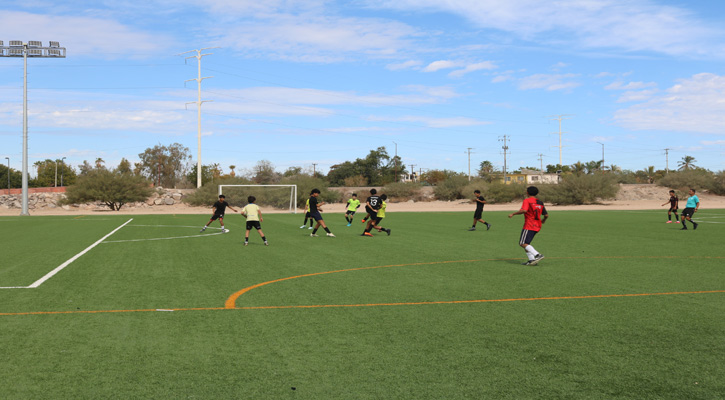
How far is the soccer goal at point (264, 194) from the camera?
174 feet

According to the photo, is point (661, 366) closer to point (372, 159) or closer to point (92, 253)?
point (92, 253)

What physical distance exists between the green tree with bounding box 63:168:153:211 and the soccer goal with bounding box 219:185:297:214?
9.86 m

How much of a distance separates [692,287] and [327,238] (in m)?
12.9

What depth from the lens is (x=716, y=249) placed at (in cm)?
1655

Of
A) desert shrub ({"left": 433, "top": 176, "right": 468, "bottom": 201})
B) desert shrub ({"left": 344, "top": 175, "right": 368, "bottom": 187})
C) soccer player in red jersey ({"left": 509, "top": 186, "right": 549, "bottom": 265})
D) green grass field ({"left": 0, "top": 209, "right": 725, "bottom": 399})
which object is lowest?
green grass field ({"left": 0, "top": 209, "right": 725, "bottom": 399})

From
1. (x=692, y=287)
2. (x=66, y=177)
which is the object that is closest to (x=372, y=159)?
(x=66, y=177)

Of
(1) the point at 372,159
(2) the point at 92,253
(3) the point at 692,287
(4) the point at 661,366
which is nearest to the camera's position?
(4) the point at 661,366

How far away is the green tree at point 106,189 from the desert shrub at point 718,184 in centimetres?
6892

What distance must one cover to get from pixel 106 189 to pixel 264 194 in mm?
15303

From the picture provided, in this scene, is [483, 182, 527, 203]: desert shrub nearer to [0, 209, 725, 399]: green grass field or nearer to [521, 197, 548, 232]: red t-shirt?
[0, 209, 725, 399]: green grass field

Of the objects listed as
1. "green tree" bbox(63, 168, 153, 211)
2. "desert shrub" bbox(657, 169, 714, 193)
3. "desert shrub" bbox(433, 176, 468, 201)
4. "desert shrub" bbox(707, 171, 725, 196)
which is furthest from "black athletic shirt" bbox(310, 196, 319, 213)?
"desert shrub" bbox(707, 171, 725, 196)

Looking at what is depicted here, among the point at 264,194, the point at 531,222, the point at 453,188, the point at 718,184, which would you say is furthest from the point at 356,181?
the point at 531,222

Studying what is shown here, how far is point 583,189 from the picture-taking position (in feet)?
210

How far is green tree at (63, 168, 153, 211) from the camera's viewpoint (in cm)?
5628
